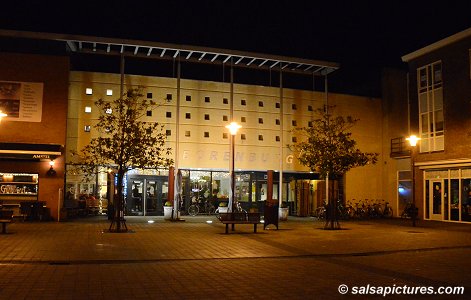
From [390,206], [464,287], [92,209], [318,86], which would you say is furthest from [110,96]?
[464,287]

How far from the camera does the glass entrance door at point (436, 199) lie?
2684 centimetres

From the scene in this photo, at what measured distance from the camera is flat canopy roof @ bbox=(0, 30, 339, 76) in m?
24.6

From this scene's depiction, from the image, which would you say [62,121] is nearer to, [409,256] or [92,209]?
[92,209]

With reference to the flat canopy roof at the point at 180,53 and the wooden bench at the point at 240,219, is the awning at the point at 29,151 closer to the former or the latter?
the flat canopy roof at the point at 180,53

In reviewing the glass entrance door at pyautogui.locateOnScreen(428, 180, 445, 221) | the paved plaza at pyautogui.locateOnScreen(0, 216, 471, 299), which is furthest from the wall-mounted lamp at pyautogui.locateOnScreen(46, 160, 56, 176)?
the glass entrance door at pyautogui.locateOnScreen(428, 180, 445, 221)

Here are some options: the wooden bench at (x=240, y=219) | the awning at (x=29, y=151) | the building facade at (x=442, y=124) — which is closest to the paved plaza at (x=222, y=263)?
the wooden bench at (x=240, y=219)

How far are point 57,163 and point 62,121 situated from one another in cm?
202

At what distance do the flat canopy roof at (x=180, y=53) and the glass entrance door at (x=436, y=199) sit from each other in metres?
8.41

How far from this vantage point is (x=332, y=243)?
16.5m

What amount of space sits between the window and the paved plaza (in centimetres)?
793

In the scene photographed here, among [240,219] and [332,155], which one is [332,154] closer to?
[332,155]

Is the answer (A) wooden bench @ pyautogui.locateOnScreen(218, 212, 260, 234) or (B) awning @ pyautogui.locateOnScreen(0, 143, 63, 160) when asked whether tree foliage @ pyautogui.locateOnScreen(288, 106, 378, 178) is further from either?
Result: (B) awning @ pyautogui.locateOnScreen(0, 143, 63, 160)

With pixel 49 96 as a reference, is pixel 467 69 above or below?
above

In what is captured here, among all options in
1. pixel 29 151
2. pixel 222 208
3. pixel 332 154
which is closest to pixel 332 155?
pixel 332 154
